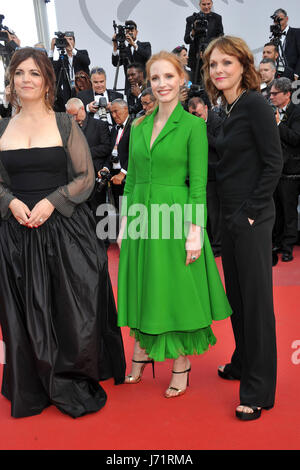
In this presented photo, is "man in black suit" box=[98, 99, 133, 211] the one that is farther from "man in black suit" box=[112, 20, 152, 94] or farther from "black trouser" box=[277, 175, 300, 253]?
"black trouser" box=[277, 175, 300, 253]

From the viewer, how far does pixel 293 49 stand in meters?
5.91

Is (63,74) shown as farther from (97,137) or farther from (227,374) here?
(227,374)

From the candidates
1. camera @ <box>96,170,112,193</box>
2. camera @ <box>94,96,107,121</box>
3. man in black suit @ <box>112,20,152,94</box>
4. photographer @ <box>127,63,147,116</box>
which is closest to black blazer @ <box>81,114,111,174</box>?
camera @ <box>96,170,112,193</box>

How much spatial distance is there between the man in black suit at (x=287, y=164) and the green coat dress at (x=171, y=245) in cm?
241

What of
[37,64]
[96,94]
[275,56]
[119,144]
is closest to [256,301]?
[37,64]

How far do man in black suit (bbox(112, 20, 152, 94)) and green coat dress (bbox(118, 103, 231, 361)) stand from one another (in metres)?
4.18

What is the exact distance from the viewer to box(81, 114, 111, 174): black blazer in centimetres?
499

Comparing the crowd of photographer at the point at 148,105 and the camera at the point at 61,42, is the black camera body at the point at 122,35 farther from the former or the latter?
the camera at the point at 61,42

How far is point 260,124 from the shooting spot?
1.80m

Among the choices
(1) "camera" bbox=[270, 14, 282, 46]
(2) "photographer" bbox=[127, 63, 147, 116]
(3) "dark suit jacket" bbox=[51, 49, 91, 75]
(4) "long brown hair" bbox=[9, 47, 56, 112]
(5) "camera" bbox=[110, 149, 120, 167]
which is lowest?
(5) "camera" bbox=[110, 149, 120, 167]

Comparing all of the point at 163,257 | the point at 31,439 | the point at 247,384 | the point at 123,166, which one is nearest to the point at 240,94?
the point at 163,257

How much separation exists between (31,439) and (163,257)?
3.05ft

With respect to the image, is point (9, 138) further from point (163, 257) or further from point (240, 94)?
point (240, 94)
